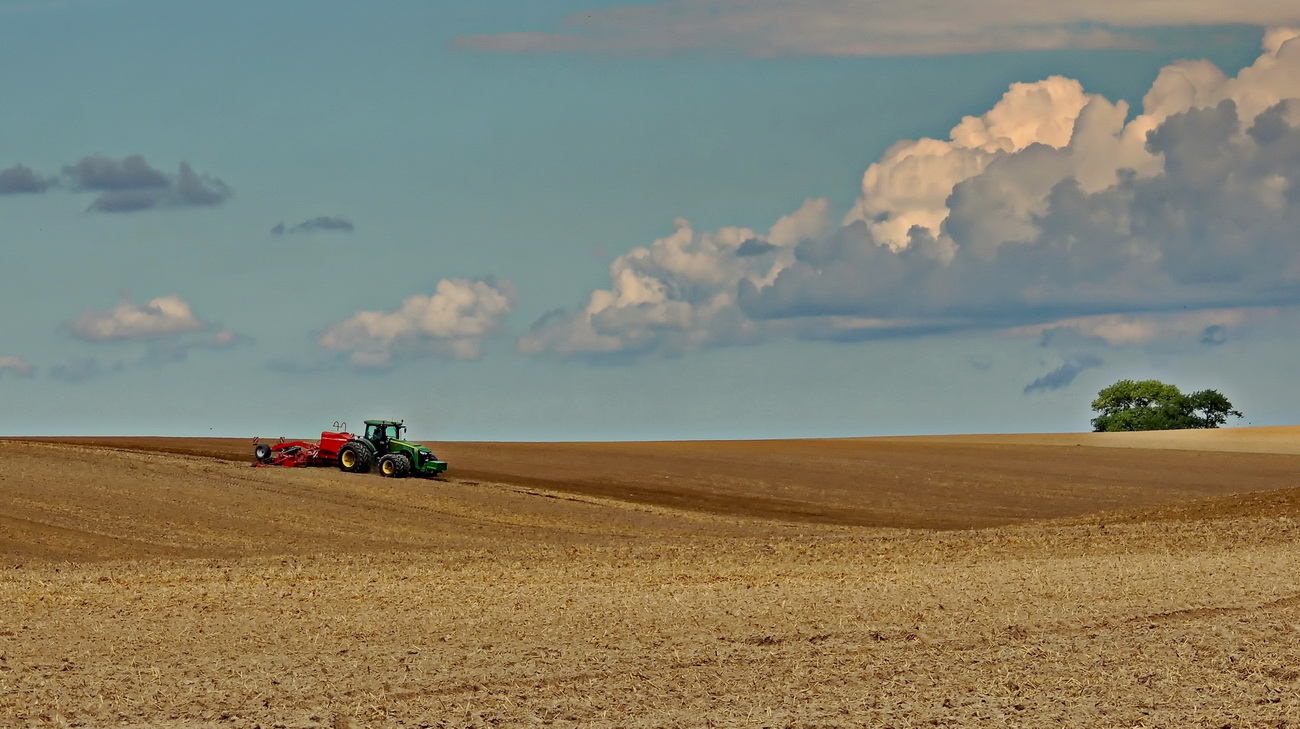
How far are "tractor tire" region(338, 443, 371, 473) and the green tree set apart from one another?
8504cm

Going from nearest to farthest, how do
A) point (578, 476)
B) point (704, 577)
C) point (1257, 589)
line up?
point (1257, 589)
point (704, 577)
point (578, 476)

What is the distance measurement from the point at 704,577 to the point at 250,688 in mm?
12294

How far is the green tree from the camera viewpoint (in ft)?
390

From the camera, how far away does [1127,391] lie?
124438mm

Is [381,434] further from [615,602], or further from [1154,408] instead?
[1154,408]

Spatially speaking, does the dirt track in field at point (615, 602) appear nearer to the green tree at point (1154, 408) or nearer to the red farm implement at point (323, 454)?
the red farm implement at point (323, 454)

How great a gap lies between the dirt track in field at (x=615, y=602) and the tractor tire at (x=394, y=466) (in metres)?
1.72

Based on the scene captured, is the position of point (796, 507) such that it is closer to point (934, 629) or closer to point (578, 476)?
point (578, 476)

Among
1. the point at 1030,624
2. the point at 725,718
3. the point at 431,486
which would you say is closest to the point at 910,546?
the point at 1030,624

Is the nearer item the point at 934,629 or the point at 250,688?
the point at 250,688

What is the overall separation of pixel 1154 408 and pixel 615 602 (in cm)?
10448

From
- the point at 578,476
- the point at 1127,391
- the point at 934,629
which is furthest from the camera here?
the point at 1127,391

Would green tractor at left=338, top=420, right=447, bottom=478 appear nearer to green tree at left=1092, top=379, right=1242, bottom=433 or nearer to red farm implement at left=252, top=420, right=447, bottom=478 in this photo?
red farm implement at left=252, top=420, right=447, bottom=478

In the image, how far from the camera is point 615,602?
2322 centimetres
